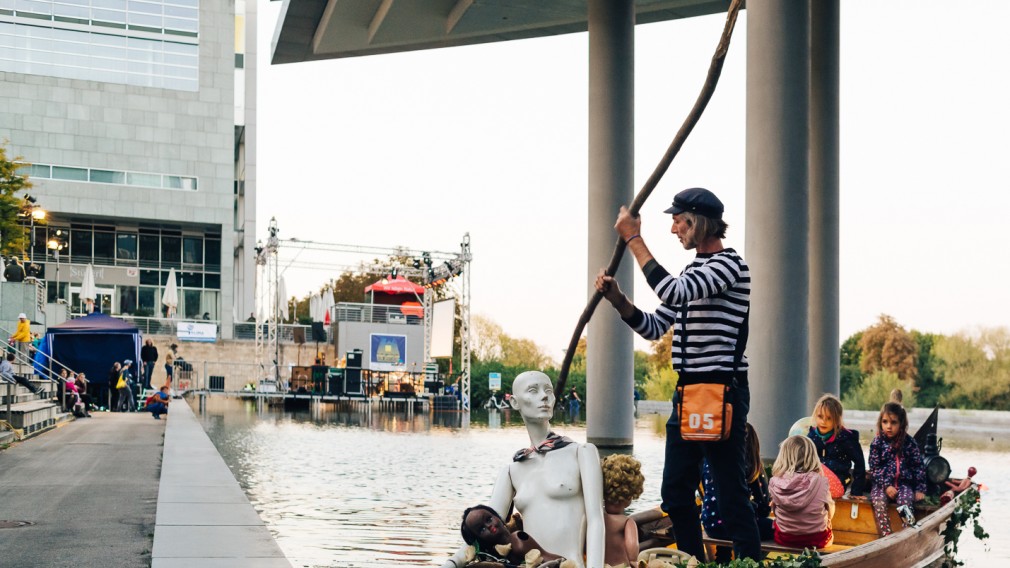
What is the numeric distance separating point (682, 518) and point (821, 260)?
17326 millimetres

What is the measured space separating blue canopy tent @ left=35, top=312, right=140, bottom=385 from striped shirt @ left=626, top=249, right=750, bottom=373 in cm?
3145

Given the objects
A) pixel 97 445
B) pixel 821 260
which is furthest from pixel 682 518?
pixel 821 260

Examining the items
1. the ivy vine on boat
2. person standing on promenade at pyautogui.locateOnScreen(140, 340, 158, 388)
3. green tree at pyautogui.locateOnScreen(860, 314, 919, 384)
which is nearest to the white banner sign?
person standing on promenade at pyautogui.locateOnScreen(140, 340, 158, 388)

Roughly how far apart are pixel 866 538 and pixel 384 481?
25.7ft

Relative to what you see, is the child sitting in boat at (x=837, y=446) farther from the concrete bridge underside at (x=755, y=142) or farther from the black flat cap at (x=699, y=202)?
the concrete bridge underside at (x=755, y=142)

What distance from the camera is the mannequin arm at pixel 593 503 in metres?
4.73

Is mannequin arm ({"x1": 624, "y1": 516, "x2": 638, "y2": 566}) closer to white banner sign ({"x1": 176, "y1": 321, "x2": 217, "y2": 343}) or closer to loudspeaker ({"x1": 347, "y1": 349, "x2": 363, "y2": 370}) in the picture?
loudspeaker ({"x1": 347, "y1": 349, "x2": 363, "y2": 370})

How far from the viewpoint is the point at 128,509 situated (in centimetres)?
1048

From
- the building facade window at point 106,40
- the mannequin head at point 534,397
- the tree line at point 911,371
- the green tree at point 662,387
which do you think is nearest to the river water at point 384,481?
the mannequin head at point 534,397

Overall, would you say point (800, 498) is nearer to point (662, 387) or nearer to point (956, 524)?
point (956, 524)

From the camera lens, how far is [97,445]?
1864cm

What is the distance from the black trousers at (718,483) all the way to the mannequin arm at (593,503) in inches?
33.7

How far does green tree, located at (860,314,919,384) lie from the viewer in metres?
65.6

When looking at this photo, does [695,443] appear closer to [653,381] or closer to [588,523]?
[588,523]
